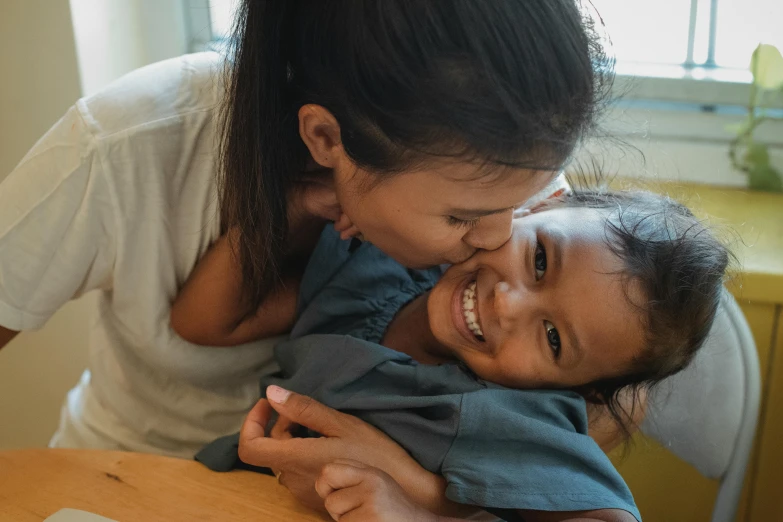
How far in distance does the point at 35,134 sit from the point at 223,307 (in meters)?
0.78

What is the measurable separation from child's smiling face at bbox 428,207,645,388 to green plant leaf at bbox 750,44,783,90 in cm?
71

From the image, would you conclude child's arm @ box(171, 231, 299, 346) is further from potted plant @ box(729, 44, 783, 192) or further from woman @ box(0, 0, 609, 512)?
potted plant @ box(729, 44, 783, 192)

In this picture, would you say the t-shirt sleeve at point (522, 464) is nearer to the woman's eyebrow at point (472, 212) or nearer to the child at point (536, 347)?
the child at point (536, 347)


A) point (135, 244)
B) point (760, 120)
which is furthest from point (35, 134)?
point (760, 120)

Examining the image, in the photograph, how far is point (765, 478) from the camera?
158 cm

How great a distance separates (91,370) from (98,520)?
45 cm

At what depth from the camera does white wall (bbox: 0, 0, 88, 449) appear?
59.9 inches

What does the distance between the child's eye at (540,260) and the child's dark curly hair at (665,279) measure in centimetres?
9

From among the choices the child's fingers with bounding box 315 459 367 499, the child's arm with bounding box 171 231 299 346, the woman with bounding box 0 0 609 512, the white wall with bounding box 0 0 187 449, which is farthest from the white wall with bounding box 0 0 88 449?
the child's fingers with bounding box 315 459 367 499

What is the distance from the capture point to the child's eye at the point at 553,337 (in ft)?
3.34

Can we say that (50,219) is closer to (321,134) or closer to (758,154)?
(321,134)

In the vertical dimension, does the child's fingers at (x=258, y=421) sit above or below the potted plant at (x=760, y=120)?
below

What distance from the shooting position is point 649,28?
1.72m

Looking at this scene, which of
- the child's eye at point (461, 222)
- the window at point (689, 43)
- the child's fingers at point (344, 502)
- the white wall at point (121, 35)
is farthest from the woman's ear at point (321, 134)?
the window at point (689, 43)
